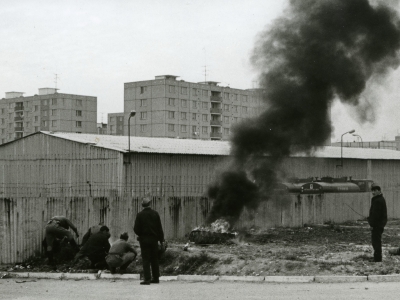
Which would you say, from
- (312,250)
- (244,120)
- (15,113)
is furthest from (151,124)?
(312,250)

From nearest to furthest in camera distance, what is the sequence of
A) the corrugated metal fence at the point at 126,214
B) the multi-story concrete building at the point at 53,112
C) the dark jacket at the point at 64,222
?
1. the dark jacket at the point at 64,222
2. the corrugated metal fence at the point at 126,214
3. the multi-story concrete building at the point at 53,112

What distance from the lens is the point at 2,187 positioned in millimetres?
34719

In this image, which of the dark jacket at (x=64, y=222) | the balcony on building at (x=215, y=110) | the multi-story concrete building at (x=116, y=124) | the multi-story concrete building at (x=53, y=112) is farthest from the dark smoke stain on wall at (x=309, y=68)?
the multi-story concrete building at (x=116, y=124)

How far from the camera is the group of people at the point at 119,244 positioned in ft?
44.2

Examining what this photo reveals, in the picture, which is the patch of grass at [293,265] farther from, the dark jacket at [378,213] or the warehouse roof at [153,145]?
the warehouse roof at [153,145]

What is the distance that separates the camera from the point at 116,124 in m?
112

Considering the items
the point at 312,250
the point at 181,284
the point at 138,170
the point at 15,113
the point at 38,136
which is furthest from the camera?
the point at 15,113

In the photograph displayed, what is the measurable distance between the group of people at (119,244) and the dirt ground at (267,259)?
407 mm

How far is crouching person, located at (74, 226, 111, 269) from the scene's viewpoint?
1594 cm

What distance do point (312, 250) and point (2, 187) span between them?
21.1 metres

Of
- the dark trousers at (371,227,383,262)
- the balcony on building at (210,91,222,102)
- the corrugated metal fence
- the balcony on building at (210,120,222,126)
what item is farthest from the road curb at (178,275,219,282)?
the balcony on building at (210,120,222,126)

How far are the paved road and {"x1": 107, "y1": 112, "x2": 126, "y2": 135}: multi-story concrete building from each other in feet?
315

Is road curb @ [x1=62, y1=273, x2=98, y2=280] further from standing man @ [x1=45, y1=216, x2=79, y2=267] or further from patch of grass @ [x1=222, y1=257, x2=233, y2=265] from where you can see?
patch of grass @ [x1=222, y1=257, x2=233, y2=265]

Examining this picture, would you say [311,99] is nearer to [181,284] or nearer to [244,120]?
[244,120]
